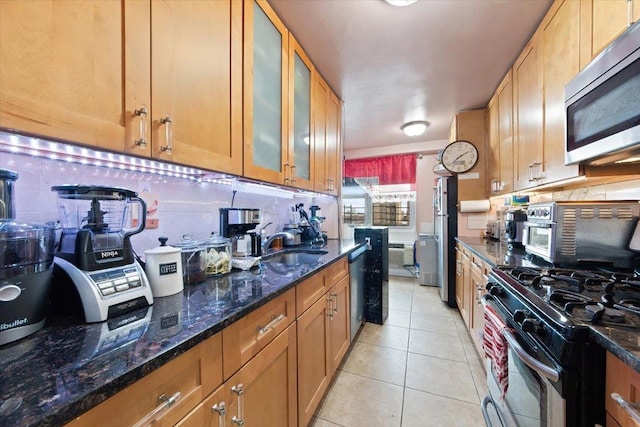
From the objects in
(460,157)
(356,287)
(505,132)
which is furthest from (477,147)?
(356,287)

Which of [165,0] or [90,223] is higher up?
[165,0]

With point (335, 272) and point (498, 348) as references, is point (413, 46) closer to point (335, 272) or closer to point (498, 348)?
point (335, 272)

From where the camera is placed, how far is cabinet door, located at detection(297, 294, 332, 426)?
1.20 metres

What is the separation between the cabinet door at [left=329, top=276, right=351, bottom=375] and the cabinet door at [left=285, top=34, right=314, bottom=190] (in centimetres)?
80

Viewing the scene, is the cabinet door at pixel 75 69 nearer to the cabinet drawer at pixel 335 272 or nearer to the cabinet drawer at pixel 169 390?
the cabinet drawer at pixel 169 390

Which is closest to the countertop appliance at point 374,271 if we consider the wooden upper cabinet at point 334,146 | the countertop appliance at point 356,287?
the countertop appliance at point 356,287

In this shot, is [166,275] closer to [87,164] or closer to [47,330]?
[47,330]

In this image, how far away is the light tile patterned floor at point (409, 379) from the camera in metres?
1.45

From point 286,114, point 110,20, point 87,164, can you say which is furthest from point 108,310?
point 286,114

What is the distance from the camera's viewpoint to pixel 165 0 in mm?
902

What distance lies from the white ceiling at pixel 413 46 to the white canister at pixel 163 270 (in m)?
1.57

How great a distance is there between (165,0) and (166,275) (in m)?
0.99

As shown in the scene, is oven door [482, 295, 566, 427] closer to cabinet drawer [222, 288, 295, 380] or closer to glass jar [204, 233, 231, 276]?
cabinet drawer [222, 288, 295, 380]

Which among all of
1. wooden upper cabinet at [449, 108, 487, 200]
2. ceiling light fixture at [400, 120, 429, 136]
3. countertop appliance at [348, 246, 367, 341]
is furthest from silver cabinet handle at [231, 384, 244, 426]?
ceiling light fixture at [400, 120, 429, 136]
